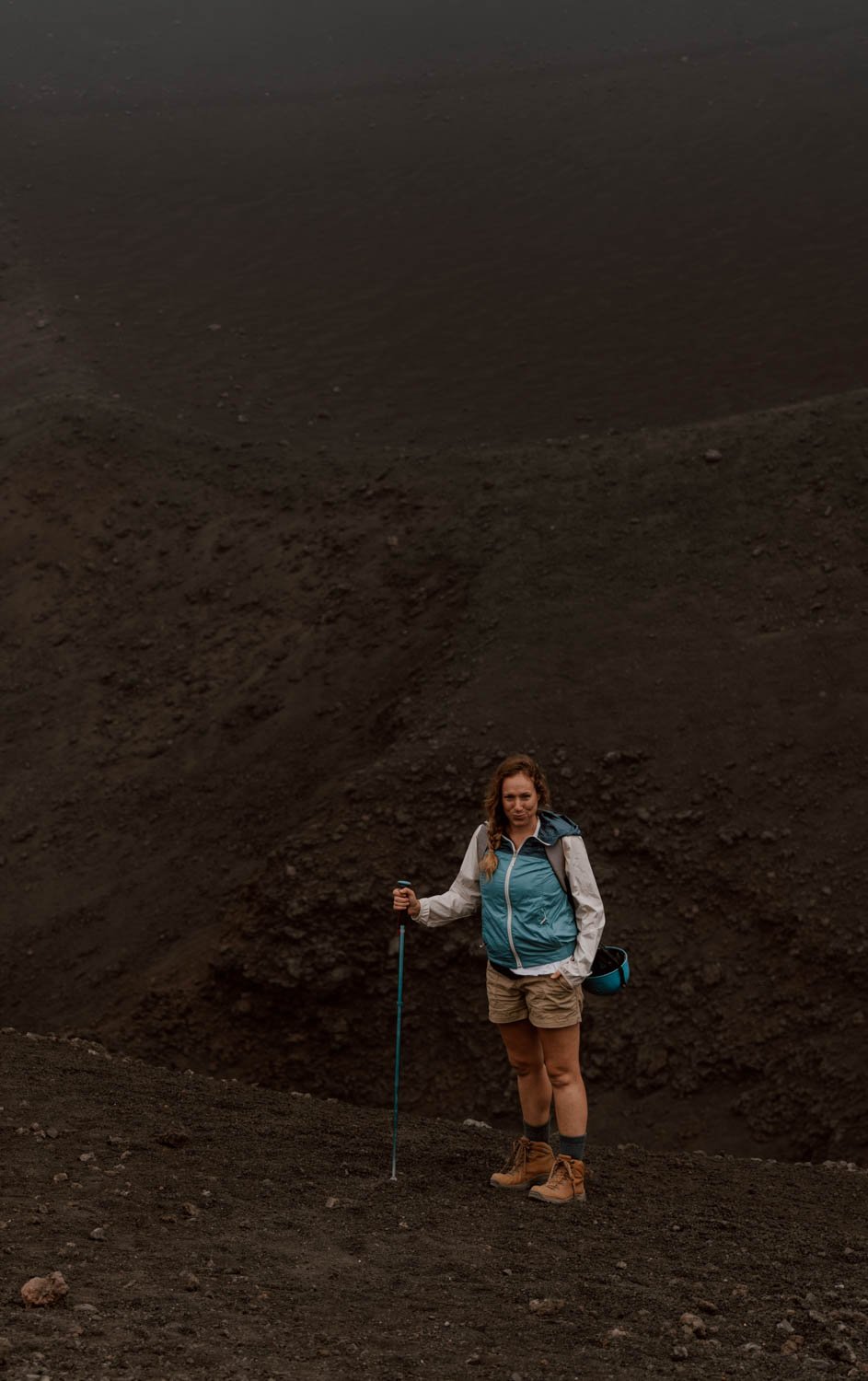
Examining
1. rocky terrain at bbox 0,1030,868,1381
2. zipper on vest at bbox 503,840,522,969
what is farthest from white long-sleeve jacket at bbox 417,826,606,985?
rocky terrain at bbox 0,1030,868,1381

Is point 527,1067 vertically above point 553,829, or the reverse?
point 553,829

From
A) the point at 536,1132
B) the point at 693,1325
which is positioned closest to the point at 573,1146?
the point at 536,1132

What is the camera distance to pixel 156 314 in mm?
18031

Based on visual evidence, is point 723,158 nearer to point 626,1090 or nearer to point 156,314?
point 156,314

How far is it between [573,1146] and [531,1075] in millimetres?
338

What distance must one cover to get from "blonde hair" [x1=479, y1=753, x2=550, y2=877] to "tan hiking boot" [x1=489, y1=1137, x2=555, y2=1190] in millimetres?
1279

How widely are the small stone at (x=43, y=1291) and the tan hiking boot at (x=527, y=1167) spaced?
227cm

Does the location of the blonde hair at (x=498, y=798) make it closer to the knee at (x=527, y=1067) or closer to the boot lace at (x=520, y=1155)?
the knee at (x=527, y=1067)

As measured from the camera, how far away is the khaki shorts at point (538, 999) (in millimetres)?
5633

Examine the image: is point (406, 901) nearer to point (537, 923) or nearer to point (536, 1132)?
point (537, 923)

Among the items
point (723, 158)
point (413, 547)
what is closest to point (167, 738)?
point (413, 547)

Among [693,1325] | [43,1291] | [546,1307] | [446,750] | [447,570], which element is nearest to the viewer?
[43,1291]

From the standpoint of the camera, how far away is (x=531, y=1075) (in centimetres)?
598

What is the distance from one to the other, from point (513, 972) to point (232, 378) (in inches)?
472
